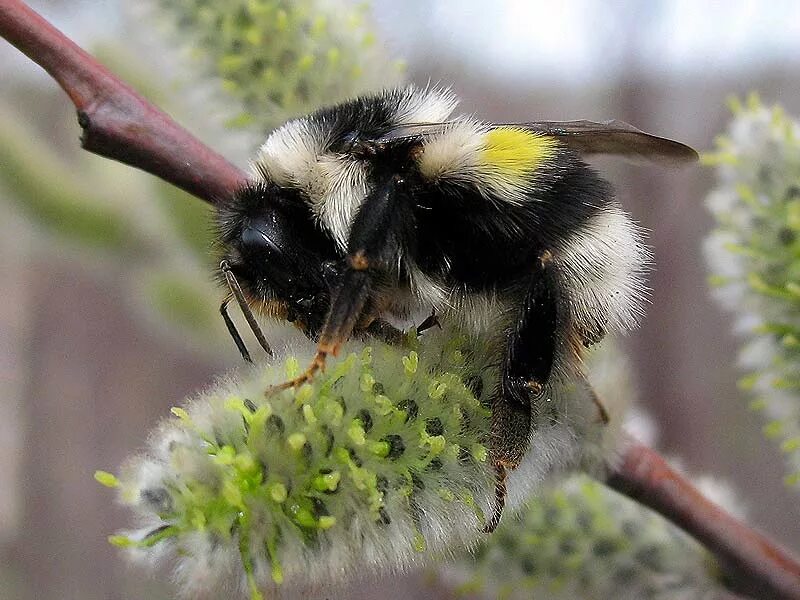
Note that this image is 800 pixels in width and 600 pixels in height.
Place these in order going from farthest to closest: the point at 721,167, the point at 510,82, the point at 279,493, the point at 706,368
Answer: the point at 510,82 → the point at 706,368 → the point at 721,167 → the point at 279,493

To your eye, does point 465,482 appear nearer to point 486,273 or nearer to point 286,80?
point 486,273

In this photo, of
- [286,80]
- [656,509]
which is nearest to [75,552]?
[286,80]

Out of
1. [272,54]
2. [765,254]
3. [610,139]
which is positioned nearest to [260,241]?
[610,139]

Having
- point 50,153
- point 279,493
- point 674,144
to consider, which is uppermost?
point 50,153

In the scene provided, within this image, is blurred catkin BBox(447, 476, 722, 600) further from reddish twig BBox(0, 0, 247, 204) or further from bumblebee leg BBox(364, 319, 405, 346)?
reddish twig BBox(0, 0, 247, 204)

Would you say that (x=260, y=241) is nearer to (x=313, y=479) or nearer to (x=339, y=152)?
(x=339, y=152)

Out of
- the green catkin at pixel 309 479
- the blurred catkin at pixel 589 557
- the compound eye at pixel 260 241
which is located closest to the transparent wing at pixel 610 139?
the compound eye at pixel 260 241

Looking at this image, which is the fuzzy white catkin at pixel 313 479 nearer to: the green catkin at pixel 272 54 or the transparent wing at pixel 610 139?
the transparent wing at pixel 610 139
